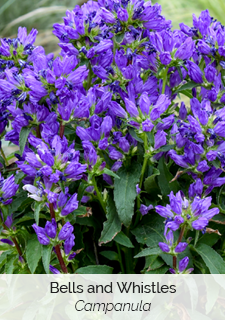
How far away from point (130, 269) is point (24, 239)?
0.95 feet

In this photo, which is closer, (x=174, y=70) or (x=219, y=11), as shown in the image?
(x=174, y=70)

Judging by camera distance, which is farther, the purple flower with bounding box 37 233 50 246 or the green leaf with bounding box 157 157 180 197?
the green leaf with bounding box 157 157 180 197

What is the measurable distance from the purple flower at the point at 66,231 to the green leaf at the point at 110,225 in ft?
0.37

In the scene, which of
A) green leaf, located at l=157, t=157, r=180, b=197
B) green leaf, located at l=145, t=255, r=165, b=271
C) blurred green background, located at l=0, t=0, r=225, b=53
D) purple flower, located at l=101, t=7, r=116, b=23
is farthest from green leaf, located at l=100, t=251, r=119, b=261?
blurred green background, located at l=0, t=0, r=225, b=53

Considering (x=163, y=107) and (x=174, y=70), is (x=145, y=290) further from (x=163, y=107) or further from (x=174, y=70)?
(x=174, y=70)

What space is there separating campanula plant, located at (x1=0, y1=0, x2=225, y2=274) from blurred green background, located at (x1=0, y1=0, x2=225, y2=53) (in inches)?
136

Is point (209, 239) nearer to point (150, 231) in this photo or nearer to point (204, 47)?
point (150, 231)

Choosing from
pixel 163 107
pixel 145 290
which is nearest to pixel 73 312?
pixel 145 290

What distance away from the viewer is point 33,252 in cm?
90

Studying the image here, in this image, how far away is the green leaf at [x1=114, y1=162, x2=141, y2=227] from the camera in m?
0.90

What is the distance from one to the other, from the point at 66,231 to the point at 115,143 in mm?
255

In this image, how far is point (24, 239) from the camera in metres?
0.98

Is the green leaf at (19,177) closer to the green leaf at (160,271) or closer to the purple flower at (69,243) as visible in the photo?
the purple flower at (69,243)

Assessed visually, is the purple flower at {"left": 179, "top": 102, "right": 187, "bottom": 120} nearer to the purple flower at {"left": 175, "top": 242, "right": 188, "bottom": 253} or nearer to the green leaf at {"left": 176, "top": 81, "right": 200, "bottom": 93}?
the green leaf at {"left": 176, "top": 81, "right": 200, "bottom": 93}
